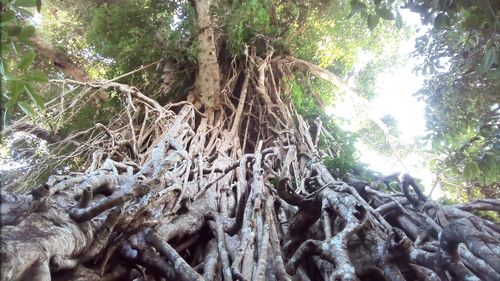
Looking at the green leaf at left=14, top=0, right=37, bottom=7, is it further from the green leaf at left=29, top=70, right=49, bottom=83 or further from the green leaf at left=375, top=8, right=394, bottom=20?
the green leaf at left=375, top=8, right=394, bottom=20

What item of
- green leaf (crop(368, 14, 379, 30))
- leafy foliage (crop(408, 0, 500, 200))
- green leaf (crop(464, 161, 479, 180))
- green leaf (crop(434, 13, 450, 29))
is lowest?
green leaf (crop(464, 161, 479, 180))

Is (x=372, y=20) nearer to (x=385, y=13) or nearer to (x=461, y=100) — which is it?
(x=385, y=13)

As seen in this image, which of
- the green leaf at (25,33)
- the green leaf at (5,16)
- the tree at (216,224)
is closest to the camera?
the green leaf at (5,16)

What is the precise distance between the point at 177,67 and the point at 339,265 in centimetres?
332

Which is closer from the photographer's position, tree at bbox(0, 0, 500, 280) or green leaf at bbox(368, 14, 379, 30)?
tree at bbox(0, 0, 500, 280)

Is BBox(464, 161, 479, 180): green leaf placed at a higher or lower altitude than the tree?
higher

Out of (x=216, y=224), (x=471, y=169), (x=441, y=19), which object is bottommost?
(x=216, y=224)

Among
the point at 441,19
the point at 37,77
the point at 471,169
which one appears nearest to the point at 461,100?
the point at 471,169

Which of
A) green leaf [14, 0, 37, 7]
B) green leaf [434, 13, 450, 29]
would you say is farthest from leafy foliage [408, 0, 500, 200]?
green leaf [14, 0, 37, 7]

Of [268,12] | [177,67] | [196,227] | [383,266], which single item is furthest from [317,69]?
[383,266]

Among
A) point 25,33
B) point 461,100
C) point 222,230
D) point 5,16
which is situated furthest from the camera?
point 461,100

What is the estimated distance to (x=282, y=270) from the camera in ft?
5.32

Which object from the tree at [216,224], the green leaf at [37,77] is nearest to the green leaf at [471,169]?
the tree at [216,224]

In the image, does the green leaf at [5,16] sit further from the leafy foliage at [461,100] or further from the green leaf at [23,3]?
the leafy foliage at [461,100]
